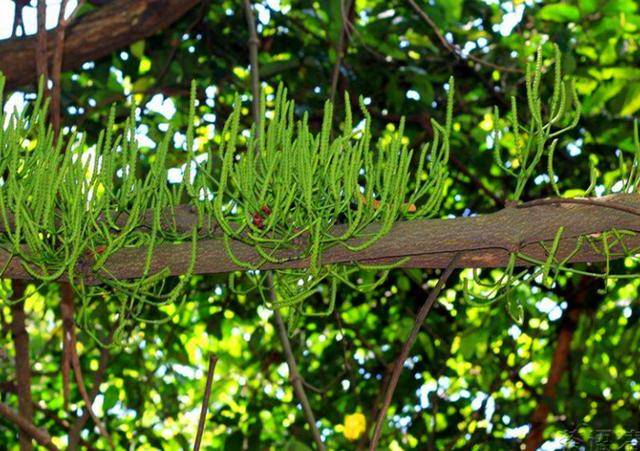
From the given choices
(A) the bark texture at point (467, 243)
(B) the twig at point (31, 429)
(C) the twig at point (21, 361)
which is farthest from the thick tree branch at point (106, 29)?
(A) the bark texture at point (467, 243)

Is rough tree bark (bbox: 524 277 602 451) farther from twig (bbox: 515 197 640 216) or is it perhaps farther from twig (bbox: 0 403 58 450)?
twig (bbox: 515 197 640 216)

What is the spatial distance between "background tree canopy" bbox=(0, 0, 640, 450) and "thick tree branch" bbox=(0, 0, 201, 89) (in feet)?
1.13

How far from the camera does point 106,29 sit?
170cm

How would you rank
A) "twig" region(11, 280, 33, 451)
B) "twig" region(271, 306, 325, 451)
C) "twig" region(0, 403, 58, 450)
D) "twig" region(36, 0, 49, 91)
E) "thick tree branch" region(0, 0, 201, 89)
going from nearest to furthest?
1. "twig" region(271, 306, 325, 451)
2. "twig" region(36, 0, 49, 91)
3. "twig" region(0, 403, 58, 450)
4. "thick tree branch" region(0, 0, 201, 89)
5. "twig" region(11, 280, 33, 451)

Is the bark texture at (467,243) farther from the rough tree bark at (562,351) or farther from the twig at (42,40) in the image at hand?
the rough tree bark at (562,351)

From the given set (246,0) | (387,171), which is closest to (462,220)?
(387,171)

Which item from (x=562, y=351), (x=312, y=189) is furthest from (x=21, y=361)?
(x=562, y=351)

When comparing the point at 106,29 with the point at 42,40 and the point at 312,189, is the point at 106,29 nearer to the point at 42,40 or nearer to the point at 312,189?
the point at 42,40

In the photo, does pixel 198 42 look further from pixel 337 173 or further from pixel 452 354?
pixel 337 173

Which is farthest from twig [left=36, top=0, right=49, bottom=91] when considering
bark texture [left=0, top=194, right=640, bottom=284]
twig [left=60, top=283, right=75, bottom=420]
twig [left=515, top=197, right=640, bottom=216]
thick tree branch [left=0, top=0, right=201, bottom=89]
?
twig [left=515, top=197, right=640, bottom=216]

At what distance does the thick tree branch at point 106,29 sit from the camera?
66.2 inches

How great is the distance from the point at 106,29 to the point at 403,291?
3.31 feet

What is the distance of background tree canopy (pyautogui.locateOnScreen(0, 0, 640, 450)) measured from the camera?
220 centimetres

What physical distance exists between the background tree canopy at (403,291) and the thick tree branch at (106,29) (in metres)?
0.35
